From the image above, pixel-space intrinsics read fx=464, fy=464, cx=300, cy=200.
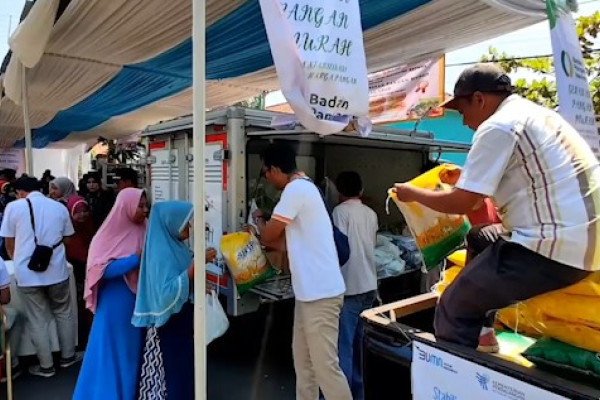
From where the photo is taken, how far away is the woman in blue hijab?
2.76 metres

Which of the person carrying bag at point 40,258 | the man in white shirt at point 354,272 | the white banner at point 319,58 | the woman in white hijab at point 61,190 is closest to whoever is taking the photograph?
the white banner at point 319,58

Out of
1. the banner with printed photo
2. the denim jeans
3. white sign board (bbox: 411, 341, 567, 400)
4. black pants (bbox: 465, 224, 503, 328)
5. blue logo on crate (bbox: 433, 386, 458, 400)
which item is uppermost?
the banner with printed photo

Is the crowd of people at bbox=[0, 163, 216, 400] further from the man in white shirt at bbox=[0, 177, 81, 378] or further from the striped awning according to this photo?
the striped awning

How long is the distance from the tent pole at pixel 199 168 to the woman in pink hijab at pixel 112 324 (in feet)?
3.07

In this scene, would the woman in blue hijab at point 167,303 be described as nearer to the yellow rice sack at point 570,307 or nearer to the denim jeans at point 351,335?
the denim jeans at point 351,335

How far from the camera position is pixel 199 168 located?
2117mm

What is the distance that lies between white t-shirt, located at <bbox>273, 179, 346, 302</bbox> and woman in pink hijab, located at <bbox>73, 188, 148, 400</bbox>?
100cm

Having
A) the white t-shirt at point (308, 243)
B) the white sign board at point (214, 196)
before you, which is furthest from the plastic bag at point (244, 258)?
the white t-shirt at point (308, 243)

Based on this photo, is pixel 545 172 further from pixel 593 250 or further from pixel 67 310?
pixel 67 310

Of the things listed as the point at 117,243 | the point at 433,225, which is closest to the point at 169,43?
the point at 117,243

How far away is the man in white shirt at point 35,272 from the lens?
395 centimetres

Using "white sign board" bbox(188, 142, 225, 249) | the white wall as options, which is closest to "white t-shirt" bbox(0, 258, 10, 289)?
"white sign board" bbox(188, 142, 225, 249)

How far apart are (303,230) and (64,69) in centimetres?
377

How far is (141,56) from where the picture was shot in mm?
4750
